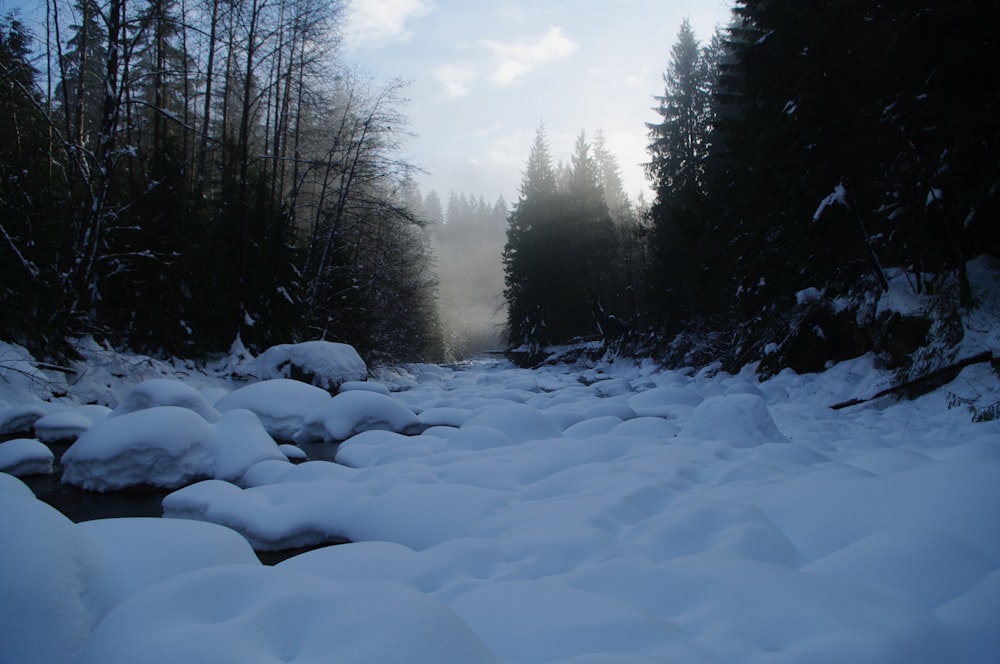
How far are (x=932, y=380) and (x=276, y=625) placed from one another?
21.7 ft

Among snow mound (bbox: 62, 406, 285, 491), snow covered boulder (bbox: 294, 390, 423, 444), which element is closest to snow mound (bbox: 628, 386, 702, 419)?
snow covered boulder (bbox: 294, 390, 423, 444)

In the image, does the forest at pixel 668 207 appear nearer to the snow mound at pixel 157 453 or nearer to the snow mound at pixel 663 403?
the snow mound at pixel 663 403

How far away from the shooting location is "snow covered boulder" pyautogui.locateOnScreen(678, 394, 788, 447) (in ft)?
15.3

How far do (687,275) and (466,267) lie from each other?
2225 inches

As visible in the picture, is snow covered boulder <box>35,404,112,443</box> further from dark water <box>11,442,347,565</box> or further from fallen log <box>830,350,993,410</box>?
fallen log <box>830,350,993,410</box>

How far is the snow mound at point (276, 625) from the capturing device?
4.15 feet

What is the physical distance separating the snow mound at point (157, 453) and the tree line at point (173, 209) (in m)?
3.81

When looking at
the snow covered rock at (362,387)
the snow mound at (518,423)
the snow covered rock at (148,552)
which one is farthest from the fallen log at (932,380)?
the snow covered rock at (362,387)

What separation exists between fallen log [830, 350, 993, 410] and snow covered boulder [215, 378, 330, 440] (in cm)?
673

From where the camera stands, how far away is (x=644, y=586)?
6.54 ft

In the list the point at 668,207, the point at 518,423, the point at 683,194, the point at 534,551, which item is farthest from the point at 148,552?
the point at 683,194

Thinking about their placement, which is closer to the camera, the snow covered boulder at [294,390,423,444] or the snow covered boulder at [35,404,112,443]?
the snow covered boulder at [35,404,112,443]

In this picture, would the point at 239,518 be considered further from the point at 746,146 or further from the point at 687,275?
the point at 687,275

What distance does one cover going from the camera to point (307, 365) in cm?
970
